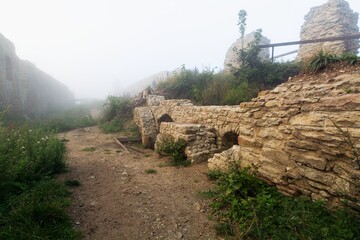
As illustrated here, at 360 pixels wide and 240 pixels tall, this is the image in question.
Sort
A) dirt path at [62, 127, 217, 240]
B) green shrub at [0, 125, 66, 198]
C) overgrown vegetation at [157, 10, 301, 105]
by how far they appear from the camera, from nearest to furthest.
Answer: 1. dirt path at [62, 127, 217, 240]
2. green shrub at [0, 125, 66, 198]
3. overgrown vegetation at [157, 10, 301, 105]

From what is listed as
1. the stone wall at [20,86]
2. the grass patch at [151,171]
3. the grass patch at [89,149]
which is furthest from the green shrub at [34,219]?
the stone wall at [20,86]

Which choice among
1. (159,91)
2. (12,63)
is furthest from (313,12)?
(12,63)

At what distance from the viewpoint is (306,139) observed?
337cm

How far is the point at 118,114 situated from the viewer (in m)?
13.8

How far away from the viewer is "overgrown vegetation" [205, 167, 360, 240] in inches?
101

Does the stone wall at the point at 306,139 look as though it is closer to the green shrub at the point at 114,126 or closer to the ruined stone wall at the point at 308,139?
the ruined stone wall at the point at 308,139

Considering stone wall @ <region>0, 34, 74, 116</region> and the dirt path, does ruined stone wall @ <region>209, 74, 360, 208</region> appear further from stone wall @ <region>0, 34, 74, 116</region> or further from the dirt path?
stone wall @ <region>0, 34, 74, 116</region>

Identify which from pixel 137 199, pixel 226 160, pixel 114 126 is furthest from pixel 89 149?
pixel 226 160

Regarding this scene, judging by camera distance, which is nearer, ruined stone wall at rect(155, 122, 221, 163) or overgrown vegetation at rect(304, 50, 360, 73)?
overgrown vegetation at rect(304, 50, 360, 73)

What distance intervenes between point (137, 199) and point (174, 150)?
105 inches

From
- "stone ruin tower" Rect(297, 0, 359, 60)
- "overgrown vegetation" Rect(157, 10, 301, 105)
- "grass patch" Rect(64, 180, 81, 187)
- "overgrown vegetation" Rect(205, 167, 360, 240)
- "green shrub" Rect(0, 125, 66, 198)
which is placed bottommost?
"grass patch" Rect(64, 180, 81, 187)

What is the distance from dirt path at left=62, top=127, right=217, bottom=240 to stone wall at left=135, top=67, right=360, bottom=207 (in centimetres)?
130

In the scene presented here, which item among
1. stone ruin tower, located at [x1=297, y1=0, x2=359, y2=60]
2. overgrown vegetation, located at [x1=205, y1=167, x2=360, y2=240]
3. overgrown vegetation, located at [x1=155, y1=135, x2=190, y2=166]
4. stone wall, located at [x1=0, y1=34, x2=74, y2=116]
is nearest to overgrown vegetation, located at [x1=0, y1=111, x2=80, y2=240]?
overgrown vegetation, located at [x1=205, y1=167, x2=360, y2=240]

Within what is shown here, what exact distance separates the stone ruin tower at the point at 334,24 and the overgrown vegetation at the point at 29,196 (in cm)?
1161
